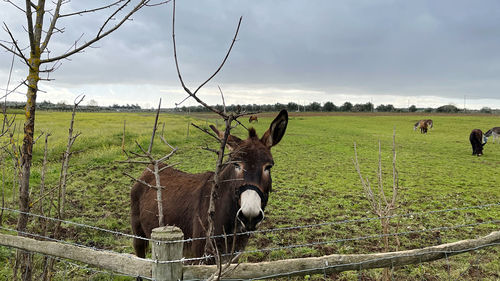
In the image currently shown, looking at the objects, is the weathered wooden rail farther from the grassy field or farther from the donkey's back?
the donkey's back

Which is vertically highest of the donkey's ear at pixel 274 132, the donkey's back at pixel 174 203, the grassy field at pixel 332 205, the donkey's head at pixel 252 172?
the donkey's ear at pixel 274 132

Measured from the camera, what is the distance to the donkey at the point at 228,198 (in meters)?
2.66

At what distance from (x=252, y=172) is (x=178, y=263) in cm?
122

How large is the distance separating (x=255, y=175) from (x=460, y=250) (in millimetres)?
1913

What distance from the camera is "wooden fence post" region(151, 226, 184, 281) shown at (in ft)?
5.65

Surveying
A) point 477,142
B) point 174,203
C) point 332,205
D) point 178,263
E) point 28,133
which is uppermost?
point 28,133

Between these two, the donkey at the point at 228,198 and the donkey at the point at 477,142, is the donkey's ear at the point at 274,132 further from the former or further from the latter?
the donkey at the point at 477,142

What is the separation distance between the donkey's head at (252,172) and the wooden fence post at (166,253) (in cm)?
75

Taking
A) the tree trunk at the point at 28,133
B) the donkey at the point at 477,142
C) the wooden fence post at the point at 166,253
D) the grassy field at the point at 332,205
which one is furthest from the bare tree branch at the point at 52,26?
the donkey at the point at 477,142

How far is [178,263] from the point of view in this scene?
5.83ft

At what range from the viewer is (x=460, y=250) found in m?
2.56

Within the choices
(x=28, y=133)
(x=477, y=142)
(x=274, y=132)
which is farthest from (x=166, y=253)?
(x=477, y=142)

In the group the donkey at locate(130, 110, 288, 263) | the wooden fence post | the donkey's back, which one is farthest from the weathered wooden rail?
the donkey's back

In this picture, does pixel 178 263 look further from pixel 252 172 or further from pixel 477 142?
pixel 477 142
